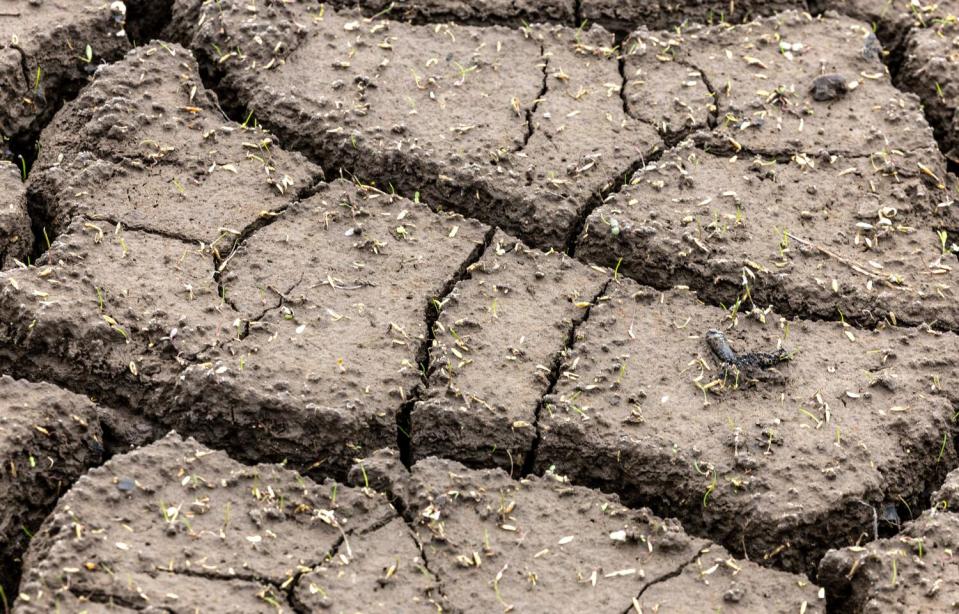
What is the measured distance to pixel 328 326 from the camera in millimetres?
3600

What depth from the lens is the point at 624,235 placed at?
3.88 metres

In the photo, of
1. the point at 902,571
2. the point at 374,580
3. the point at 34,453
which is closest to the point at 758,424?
the point at 902,571

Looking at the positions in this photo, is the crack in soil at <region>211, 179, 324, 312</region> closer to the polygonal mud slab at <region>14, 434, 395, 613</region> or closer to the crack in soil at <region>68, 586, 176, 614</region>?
the polygonal mud slab at <region>14, 434, 395, 613</region>

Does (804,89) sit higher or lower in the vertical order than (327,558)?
higher

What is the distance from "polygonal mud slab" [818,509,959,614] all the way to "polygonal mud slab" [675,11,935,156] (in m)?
1.34

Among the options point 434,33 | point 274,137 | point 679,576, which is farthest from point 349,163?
point 679,576

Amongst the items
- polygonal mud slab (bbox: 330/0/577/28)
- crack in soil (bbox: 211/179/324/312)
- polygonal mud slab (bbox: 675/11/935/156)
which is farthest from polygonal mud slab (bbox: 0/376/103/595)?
polygonal mud slab (bbox: 675/11/935/156)

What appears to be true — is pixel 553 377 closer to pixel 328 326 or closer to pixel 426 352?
pixel 426 352

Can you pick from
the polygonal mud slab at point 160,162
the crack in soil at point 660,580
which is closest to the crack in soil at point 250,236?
the polygonal mud slab at point 160,162

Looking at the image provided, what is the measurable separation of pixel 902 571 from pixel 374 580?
118 cm

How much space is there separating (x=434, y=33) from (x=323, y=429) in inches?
63.7

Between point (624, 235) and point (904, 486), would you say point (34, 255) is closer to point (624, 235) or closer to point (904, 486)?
point (624, 235)

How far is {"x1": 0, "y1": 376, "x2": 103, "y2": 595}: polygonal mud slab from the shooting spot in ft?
10.5

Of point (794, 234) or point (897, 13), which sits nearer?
point (794, 234)
